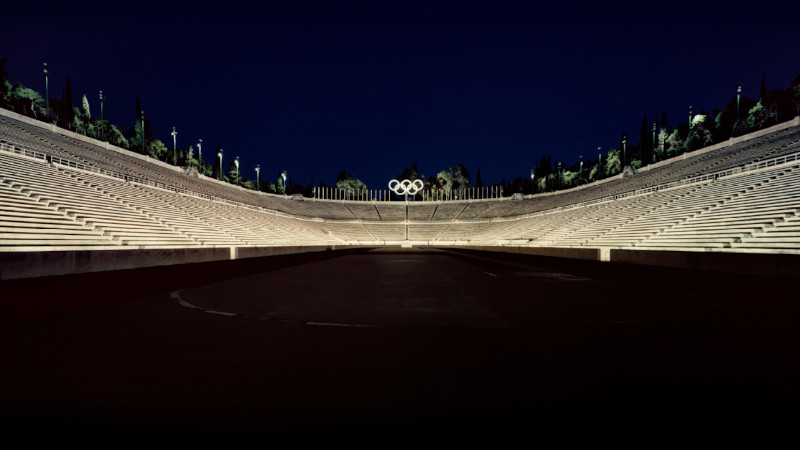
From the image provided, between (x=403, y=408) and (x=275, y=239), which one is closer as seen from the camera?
(x=403, y=408)

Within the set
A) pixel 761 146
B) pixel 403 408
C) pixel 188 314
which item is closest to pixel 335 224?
pixel 761 146

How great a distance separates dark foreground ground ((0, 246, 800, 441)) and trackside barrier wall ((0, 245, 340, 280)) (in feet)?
19.5

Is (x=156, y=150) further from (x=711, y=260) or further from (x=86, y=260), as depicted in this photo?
(x=711, y=260)

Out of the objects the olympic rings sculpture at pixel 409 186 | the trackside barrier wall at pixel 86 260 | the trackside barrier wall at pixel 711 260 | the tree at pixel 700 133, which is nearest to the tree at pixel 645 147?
the tree at pixel 700 133

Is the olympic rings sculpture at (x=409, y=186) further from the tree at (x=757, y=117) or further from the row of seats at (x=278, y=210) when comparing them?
the tree at (x=757, y=117)

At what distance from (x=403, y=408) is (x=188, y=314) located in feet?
20.5

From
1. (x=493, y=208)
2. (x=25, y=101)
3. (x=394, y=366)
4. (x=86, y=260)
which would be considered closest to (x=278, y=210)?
(x=493, y=208)

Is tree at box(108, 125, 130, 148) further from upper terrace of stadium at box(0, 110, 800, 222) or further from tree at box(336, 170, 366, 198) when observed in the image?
tree at box(336, 170, 366, 198)

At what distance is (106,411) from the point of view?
3.74m

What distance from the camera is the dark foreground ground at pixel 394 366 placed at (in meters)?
3.60

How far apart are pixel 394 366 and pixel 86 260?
17.5 metres

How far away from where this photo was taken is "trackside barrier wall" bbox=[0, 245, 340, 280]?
1396cm

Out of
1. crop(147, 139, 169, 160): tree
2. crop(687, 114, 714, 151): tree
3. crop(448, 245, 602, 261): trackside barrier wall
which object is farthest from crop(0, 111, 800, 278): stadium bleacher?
crop(147, 139, 169, 160): tree

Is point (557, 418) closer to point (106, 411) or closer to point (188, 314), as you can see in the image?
point (106, 411)
